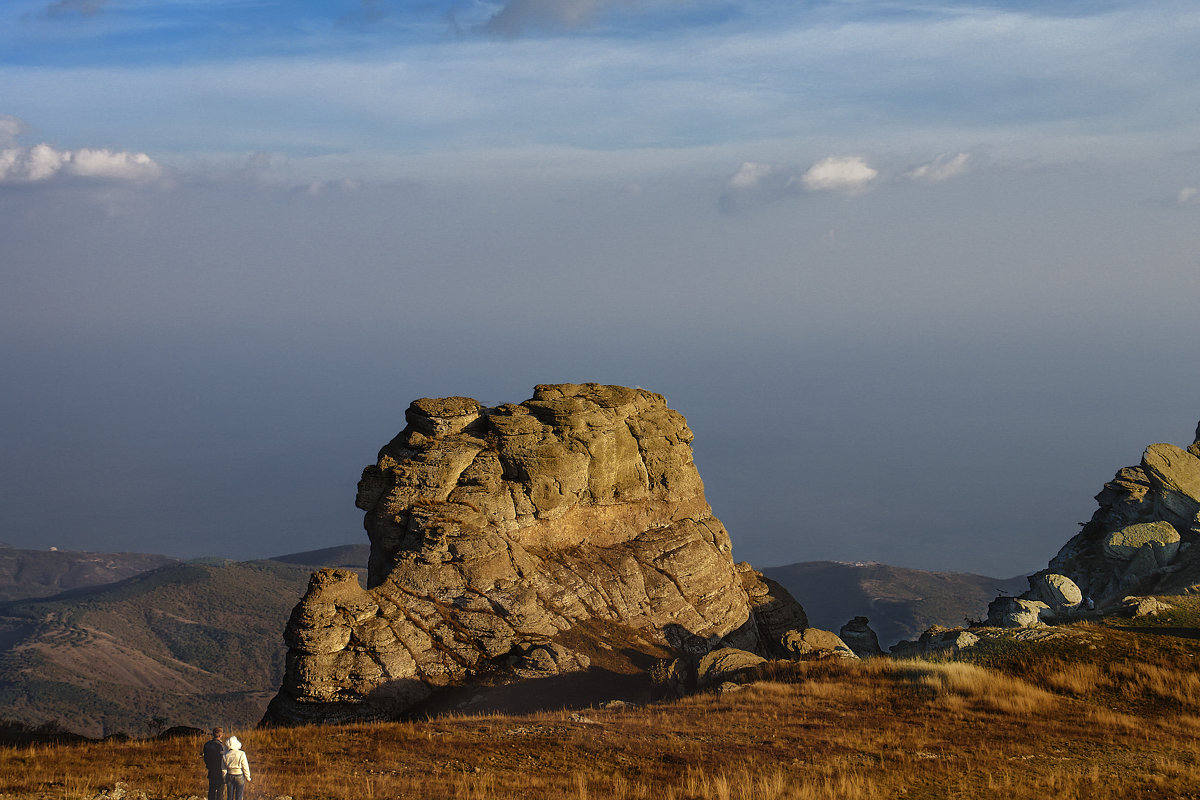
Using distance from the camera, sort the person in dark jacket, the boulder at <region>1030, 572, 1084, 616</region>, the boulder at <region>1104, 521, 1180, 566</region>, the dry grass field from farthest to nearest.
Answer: the boulder at <region>1104, 521, 1180, 566</region> < the boulder at <region>1030, 572, 1084, 616</region> < the dry grass field < the person in dark jacket

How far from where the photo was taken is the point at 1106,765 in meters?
19.4

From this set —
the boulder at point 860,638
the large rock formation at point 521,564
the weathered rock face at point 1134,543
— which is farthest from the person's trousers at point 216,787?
the weathered rock face at point 1134,543

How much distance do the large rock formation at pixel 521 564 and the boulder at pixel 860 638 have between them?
2.92m

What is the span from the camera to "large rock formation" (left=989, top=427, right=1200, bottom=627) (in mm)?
42531

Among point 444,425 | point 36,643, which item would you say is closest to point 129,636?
point 36,643

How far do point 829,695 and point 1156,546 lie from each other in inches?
1106

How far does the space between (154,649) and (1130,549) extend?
492 ft

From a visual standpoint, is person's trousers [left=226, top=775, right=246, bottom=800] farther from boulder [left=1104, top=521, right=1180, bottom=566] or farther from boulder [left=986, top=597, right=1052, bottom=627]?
boulder [left=1104, top=521, right=1180, bottom=566]

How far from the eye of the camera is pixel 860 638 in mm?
44375

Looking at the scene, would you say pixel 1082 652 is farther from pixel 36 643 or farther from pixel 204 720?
pixel 36 643

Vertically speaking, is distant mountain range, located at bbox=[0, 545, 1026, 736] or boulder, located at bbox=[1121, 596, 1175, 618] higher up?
boulder, located at bbox=[1121, 596, 1175, 618]

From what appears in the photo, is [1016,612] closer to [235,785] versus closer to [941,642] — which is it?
[941,642]

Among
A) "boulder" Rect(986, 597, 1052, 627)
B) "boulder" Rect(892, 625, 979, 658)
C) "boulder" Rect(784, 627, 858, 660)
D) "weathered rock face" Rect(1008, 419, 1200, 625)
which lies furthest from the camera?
"weathered rock face" Rect(1008, 419, 1200, 625)

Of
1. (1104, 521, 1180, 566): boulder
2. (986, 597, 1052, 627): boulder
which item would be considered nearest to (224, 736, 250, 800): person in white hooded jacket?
(986, 597, 1052, 627): boulder
